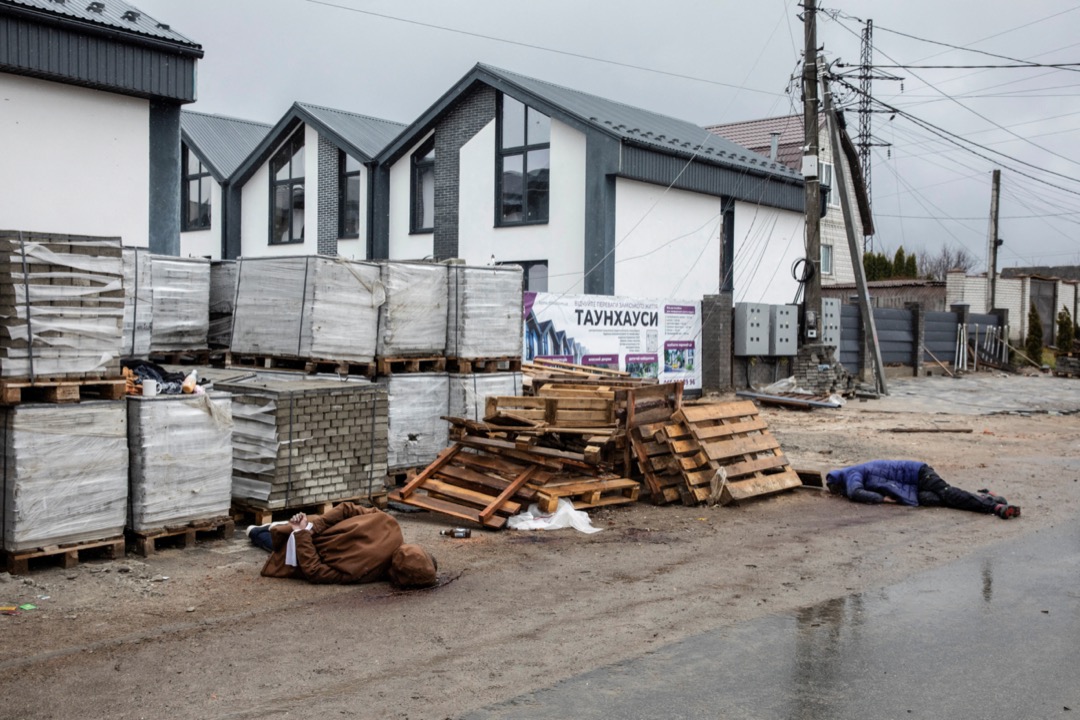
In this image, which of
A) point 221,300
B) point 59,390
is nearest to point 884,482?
point 221,300

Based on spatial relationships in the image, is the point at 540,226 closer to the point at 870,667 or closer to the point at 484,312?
the point at 484,312

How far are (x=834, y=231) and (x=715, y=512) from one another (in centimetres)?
3522

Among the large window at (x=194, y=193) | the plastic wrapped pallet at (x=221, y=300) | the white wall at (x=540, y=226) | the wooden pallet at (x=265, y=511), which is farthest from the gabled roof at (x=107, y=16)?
the large window at (x=194, y=193)

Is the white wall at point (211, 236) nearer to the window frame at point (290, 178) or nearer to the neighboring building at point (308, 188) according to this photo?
the neighboring building at point (308, 188)

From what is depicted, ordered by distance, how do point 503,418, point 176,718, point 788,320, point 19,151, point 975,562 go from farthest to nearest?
point 788,320 → point 19,151 → point 503,418 → point 975,562 → point 176,718

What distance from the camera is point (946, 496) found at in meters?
11.2

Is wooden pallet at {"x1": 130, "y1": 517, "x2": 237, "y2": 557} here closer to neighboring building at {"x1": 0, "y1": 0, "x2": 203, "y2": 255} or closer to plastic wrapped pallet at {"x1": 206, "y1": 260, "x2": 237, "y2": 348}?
plastic wrapped pallet at {"x1": 206, "y1": 260, "x2": 237, "y2": 348}

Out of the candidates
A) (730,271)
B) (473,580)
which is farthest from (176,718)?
(730,271)

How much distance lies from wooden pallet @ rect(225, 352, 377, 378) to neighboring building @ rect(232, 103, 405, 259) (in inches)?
688

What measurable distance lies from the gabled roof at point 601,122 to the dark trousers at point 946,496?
554 inches

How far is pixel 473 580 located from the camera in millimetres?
7969

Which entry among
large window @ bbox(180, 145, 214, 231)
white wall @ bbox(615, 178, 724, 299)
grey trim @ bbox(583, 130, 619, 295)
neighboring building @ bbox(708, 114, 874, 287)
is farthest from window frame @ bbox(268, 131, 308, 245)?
neighboring building @ bbox(708, 114, 874, 287)

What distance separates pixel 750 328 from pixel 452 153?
949 centimetres

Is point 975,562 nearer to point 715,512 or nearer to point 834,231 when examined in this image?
point 715,512
